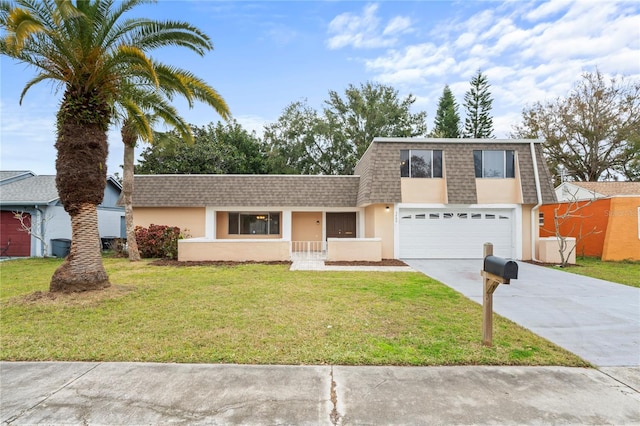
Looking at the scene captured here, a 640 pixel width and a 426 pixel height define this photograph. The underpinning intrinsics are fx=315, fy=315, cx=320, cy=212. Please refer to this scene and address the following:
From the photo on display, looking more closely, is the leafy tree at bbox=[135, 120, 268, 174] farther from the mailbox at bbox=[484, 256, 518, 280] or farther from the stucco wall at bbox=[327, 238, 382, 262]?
the mailbox at bbox=[484, 256, 518, 280]

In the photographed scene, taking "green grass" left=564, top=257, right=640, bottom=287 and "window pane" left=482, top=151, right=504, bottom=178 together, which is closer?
"green grass" left=564, top=257, right=640, bottom=287

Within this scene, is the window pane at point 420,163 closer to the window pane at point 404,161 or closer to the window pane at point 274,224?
the window pane at point 404,161

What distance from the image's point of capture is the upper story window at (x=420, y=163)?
46.3ft

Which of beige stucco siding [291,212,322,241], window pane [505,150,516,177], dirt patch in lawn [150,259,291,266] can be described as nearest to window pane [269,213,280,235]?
beige stucco siding [291,212,322,241]

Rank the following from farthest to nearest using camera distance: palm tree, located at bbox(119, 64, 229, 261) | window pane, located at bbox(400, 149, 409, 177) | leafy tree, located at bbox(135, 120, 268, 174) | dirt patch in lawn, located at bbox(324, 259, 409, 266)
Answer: leafy tree, located at bbox(135, 120, 268, 174) < window pane, located at bbox(400, 149, 409, 177) < dirt patch in lawn, located at bbox(324, 259, 409, 266) < palm tree, located at bbox(119, 64, 229, 261)

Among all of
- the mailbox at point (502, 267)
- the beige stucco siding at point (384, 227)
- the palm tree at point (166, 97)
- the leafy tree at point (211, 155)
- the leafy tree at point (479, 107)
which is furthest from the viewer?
the leafy tree at point (479, 107)

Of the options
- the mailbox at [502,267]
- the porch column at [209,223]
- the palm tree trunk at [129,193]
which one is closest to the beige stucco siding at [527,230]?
the mailbox at [502,267]

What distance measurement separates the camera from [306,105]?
29.5 meters

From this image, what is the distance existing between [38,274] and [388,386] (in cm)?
1217

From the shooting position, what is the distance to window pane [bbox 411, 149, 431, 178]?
14.1m

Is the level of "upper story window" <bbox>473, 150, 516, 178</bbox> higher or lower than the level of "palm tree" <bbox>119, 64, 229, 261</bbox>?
lower

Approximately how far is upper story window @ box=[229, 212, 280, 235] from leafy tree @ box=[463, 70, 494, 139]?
2385cm

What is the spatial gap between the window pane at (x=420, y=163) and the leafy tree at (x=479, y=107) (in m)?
21.1

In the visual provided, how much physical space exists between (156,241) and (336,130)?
19.2 meters
